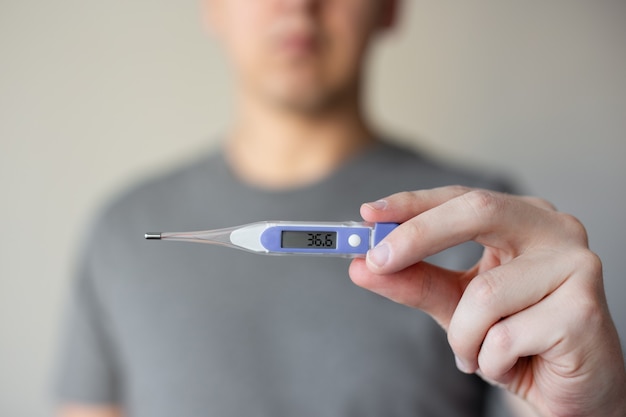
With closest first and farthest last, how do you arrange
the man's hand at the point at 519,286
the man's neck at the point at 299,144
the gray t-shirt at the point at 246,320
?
1. the man's hand at the point at 519,286
2. the gray t-shirt at the point at 246,320
3. the man's neck at the point at 299,144

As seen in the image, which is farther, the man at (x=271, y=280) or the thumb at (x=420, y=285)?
the man at (x=271, y=280)

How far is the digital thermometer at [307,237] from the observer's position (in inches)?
18.4

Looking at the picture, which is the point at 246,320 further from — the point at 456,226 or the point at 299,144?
the point at 456,226

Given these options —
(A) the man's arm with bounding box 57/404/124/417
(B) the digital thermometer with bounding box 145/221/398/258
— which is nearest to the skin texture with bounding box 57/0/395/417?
(A) the man's arm with bounding box 57/404/124/417

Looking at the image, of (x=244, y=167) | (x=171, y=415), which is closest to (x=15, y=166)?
(x=244, y=167)

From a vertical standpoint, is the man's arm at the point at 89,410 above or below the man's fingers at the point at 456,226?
below

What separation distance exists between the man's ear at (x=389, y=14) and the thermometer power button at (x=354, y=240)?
601mm

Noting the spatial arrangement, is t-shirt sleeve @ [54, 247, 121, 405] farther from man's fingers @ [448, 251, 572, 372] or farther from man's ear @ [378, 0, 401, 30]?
man's fingers @ [448, 251, 572, 372]

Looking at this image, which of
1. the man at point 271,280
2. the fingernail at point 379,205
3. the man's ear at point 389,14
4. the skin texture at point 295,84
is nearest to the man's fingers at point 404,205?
the fingernail at point 379,205

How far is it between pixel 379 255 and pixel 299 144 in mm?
548

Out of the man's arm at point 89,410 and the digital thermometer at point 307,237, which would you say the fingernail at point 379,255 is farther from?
the man's arm at point 89,410

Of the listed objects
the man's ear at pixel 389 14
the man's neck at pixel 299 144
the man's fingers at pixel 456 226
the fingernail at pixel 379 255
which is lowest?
the man's neck at pixel 299 144

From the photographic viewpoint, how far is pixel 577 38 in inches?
45.3

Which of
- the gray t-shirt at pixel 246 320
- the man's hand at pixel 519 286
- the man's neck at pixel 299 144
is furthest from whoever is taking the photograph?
the man's neck at pixel 299 144
